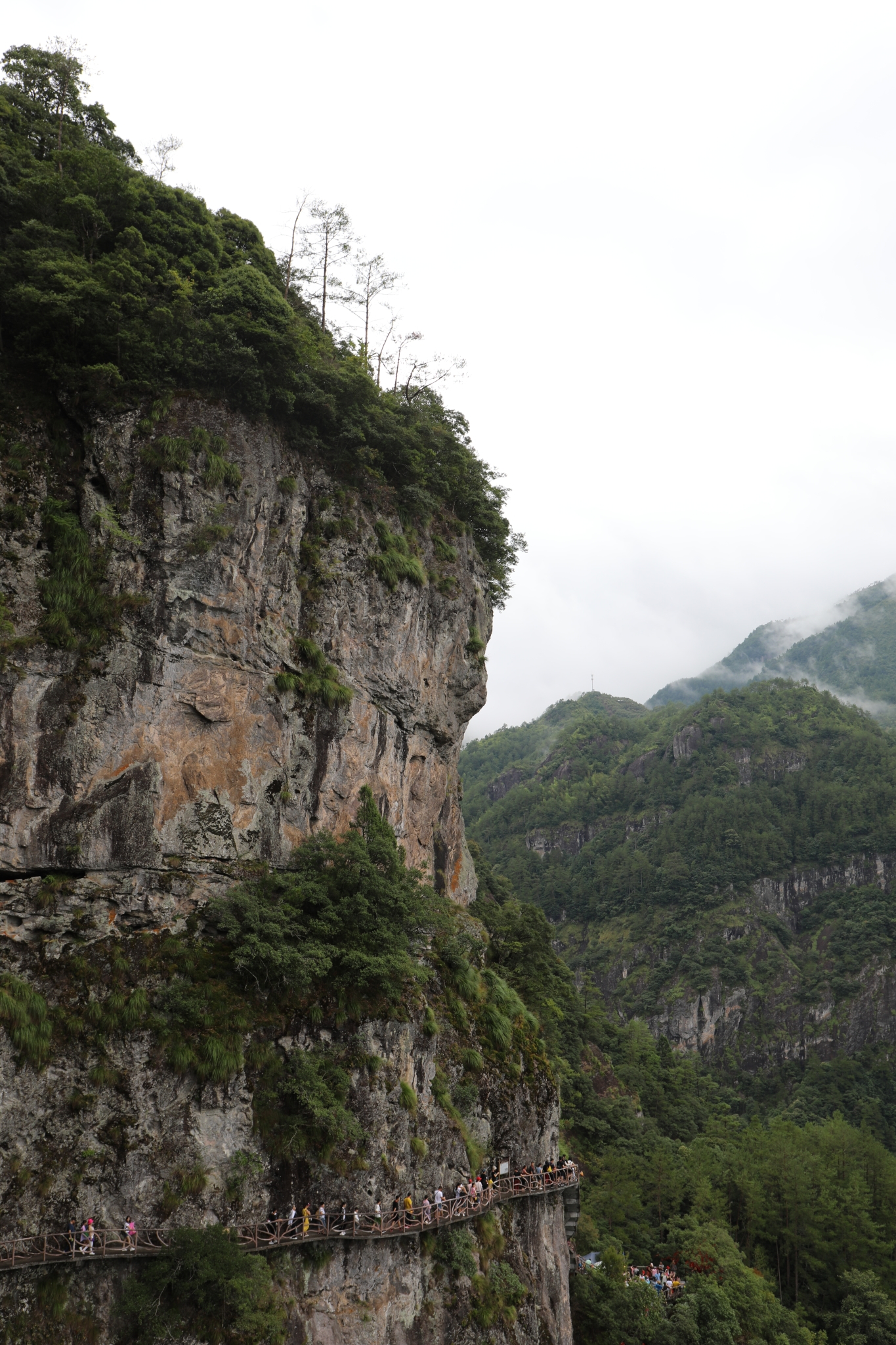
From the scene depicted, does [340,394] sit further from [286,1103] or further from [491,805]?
[491,805]

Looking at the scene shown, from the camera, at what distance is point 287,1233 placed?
17969 mm

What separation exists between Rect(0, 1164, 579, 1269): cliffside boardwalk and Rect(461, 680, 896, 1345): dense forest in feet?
31.4

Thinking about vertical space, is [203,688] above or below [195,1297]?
above

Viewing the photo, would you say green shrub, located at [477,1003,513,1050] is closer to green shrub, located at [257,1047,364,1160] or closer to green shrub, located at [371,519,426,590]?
green shrub, located at [257,1047,364,1160]

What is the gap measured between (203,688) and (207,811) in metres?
3.17

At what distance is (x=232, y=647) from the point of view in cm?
2208

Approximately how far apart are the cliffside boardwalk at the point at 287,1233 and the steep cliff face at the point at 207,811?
31 centimetres

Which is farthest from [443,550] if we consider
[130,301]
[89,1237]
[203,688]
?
[89,1237]

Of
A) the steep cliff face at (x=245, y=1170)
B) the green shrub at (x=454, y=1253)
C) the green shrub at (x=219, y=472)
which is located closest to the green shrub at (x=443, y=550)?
the green shrub at (x=219, y=472)

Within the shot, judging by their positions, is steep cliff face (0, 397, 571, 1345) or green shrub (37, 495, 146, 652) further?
green shrub (37, 495, 146, 652)

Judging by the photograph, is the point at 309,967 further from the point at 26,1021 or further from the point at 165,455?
the point at 165,455

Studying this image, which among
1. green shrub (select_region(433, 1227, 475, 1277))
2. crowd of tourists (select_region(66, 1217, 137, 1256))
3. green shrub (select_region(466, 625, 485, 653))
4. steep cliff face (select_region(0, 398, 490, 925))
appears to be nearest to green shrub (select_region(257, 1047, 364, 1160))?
crowd of tourists (select_region(66, 1217, 137, 1256))

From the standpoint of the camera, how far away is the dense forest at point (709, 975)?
35.8m

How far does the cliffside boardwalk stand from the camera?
1583 centimetres
